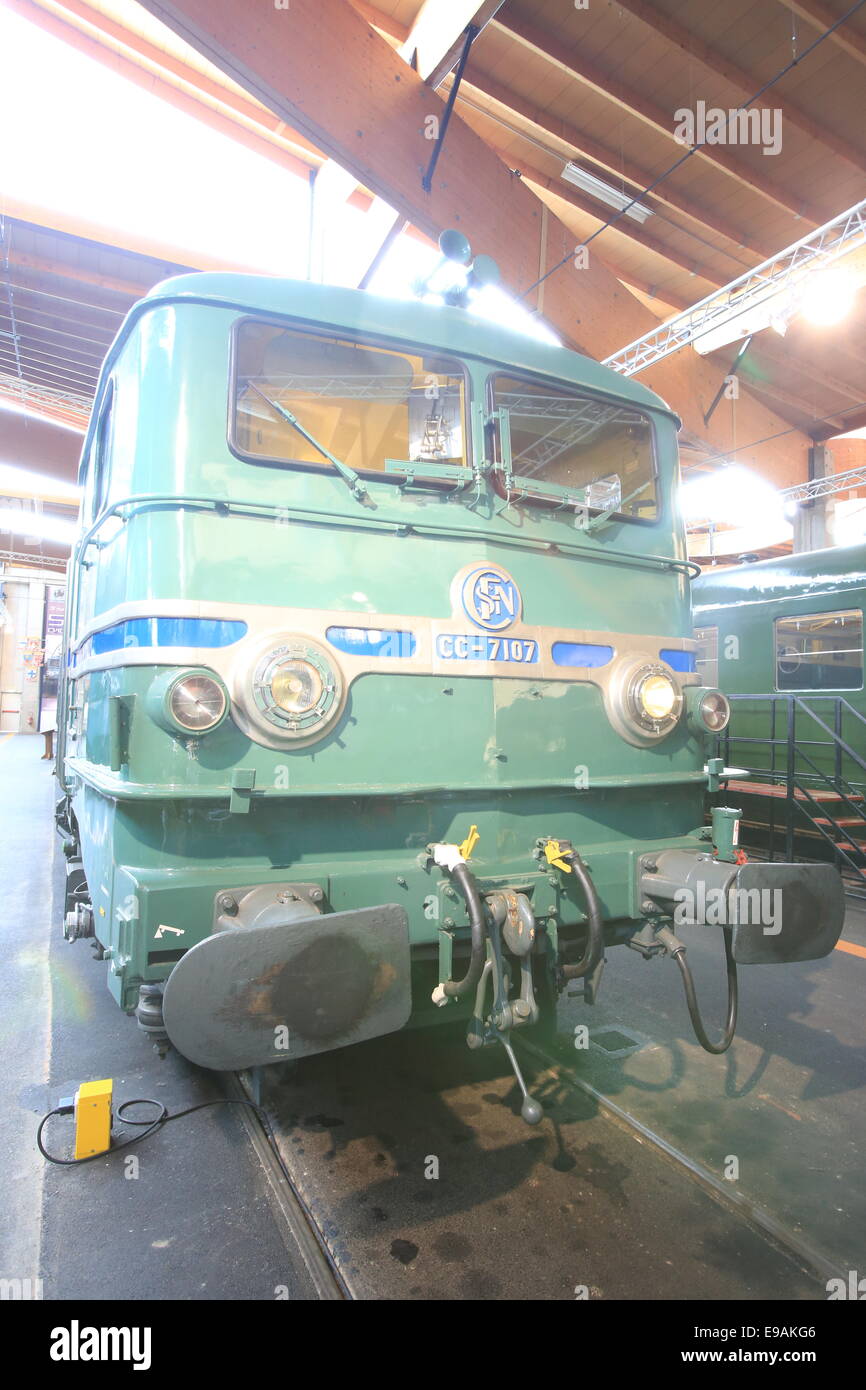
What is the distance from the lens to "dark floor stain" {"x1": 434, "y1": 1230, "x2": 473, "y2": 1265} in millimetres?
2160

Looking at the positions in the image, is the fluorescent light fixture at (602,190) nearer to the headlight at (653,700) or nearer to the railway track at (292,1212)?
the headlight at (653,700)

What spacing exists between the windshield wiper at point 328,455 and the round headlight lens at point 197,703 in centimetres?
88

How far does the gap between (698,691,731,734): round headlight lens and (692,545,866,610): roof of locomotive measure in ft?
17.9

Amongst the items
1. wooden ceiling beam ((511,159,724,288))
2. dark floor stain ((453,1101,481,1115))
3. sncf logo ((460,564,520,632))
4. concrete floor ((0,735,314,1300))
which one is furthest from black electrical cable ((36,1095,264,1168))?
wooden ceiling beam ((511,159,724,288))

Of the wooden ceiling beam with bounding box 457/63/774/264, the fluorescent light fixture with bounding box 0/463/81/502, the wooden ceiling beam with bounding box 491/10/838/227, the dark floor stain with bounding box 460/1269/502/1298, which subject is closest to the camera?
the dark floor stain with bounding box 460/1269/502/1298

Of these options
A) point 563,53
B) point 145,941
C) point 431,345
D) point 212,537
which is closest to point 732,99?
point 563,53

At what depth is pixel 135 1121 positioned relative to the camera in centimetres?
287

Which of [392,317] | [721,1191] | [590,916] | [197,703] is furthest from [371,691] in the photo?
[721,1191]

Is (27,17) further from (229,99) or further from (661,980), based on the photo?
(661,980)

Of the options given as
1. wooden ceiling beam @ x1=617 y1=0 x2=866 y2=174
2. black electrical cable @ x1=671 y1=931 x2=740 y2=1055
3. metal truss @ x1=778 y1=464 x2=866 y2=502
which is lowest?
black electrical cable @ x1=671 y1=931 x2=740 y2=1055

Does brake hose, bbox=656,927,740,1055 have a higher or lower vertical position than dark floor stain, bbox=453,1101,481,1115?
higher

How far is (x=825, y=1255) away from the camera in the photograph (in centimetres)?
222

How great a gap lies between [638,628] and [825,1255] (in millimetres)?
2219

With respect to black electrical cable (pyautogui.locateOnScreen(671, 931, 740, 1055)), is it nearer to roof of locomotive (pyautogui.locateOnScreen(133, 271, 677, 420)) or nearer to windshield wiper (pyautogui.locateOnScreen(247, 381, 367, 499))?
windshield wiper (pyautogui.locateOnScreen(247, 381, 367, 499))
